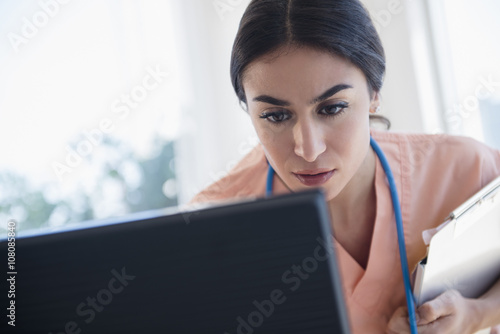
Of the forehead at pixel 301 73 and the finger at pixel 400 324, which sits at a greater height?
the forehead at pixel 301 73

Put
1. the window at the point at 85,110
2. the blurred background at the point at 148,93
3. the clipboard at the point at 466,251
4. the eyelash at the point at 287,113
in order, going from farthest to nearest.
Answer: the window at the point at 85,110
the blurred background at the point at 148,93
the eyelash at the point at 287,113
the clipboard at the point at 466,251

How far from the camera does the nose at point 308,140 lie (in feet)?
2.55

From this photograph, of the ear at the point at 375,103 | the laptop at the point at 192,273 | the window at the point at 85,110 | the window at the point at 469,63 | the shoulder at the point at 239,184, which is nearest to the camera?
the laptop at the point at 192,273

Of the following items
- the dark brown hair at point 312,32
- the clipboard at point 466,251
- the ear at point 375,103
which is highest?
the dark brown hair at point 312,32

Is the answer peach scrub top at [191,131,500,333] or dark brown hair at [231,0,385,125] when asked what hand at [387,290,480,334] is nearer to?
peach scrub top at [191,131,500,333]

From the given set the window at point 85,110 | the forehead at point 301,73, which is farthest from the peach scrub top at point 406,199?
the window at point 85,110

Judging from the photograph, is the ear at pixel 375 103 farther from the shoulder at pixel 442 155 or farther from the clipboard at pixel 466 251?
the clipboard at pixel 466 251

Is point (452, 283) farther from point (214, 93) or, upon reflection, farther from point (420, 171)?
point (214, 93)

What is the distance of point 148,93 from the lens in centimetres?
222

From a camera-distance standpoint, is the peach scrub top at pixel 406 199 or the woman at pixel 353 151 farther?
the peach scrub top at pixel 406 199

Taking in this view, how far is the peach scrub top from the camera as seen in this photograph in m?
0.90

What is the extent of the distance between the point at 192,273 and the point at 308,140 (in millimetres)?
498

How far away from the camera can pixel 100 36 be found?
2.19 metres

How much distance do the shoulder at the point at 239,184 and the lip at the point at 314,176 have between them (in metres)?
0.24
